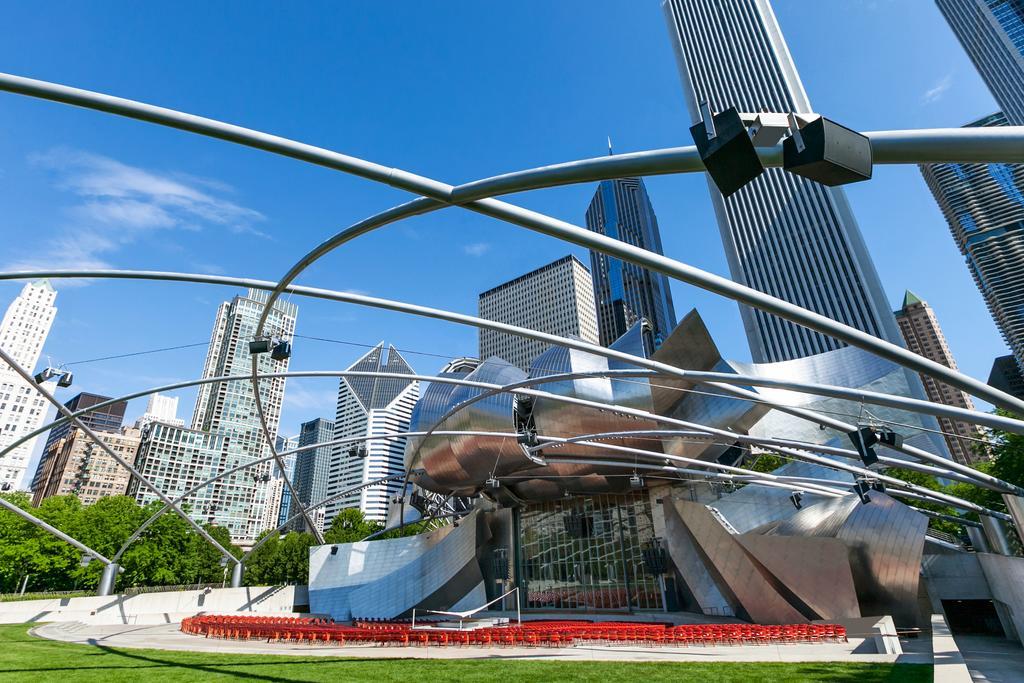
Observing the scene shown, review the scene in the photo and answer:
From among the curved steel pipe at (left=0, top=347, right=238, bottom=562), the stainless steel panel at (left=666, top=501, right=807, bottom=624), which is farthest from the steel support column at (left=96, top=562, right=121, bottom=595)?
the stainless steel panel at (left=666, top=501, right=807, bottom=624)

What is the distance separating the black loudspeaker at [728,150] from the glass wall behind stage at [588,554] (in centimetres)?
3812

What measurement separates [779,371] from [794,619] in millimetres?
23555

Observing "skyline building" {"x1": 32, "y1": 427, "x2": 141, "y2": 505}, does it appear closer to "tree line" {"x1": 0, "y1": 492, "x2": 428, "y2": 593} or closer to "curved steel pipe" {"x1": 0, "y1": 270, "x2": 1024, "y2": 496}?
"tree line" {"x1": 0, "y1": 492, "x2": 428, "y2": 593}

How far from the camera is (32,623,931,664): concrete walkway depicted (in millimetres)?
16109

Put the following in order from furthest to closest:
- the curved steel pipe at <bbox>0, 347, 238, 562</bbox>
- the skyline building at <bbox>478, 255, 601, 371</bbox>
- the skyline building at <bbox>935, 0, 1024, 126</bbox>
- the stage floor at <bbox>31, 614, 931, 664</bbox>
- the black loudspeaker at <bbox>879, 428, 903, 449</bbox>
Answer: the skyline building at <bbox>478, 255, 601, 371</bbox>, the skyline building at <bbox>935, 0, 1024, 126</bbox>, the curved steel pipe at <bbox>0, 347, 238, 562</bbox>, the stage floor at <bbox>31, 614, 931, 664</bbox>, the black loudspeaker at <bbox>879, 428, 903, 449</bbox>

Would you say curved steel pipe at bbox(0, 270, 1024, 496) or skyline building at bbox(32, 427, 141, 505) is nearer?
curved steel pipe at bbox(0, 270, 1024, 496)

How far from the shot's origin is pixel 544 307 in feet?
601

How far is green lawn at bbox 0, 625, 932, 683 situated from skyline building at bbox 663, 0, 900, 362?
92917mm

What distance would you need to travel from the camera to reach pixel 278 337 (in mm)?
17219

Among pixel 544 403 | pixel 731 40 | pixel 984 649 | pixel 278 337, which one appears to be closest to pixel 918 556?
pixel 984 649

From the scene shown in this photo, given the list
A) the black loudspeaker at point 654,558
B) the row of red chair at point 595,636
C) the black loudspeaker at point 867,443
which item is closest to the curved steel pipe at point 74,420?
the row of red chair at point 595,636

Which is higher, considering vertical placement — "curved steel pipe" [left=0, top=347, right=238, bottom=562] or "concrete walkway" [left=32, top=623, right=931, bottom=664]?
"curved steel pipe" [left=0, top=347, right=238, bottom=562]

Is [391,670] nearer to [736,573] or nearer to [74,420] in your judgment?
[736,573]

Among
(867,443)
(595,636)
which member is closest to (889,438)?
(867,443)
